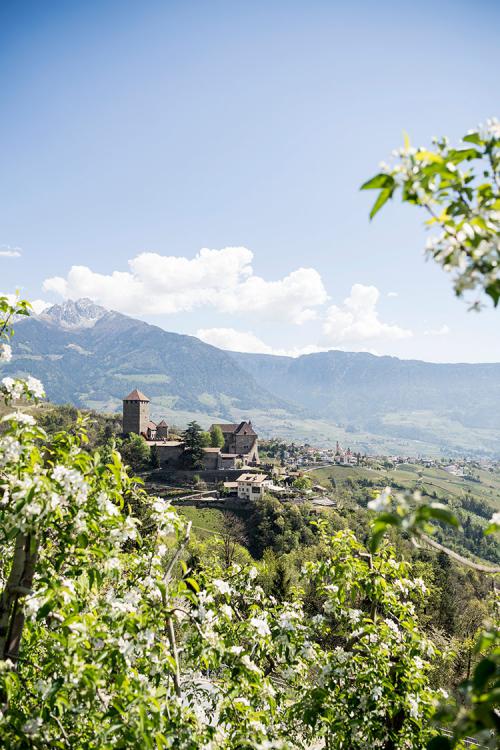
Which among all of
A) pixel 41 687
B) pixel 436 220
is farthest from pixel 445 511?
pixel 41 687

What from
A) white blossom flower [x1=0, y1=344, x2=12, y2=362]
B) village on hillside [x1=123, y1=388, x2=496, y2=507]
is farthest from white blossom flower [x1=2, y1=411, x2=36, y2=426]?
village on hillside [x1=123, y1=388, x2=496, y2=507]

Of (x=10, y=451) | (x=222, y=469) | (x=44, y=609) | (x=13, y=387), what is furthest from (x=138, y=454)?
(x=44, y=609)

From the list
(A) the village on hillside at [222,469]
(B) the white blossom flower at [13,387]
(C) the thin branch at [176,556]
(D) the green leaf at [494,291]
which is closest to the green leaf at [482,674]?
(D) the green leaf at [494,291]

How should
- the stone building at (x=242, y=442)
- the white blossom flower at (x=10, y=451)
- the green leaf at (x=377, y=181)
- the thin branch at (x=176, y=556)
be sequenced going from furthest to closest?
1. the stone building at (x=242, y=442)
2. the thin branch at (x=176, y=556)
3. the white blossom flower at (x=10, y=451)
4. the green leaf at (x=377, y=181)

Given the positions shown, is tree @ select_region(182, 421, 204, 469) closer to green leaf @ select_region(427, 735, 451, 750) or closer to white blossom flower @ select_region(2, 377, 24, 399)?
white blossom flower @ select_region(2, 377, 24, 399)

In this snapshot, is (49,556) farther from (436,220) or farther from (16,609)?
(436,220)

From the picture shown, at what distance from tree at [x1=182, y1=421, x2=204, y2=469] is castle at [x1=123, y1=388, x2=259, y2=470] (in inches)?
83.9

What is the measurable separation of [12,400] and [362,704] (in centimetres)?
578

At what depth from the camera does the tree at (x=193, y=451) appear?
100 m

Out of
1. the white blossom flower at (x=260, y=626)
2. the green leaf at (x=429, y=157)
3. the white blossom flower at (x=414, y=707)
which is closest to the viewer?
the green leaf at (x=429, y=157)

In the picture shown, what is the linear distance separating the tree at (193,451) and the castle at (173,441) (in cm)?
213

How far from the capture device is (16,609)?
162 inches

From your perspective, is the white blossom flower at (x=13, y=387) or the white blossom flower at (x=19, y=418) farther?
the white blossom flower at (x=13, y=387)

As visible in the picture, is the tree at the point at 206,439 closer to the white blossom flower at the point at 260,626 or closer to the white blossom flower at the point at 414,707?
the white blossom flower at the point at 260,626
